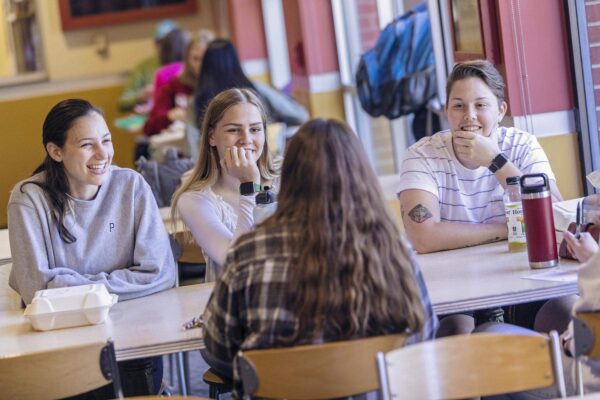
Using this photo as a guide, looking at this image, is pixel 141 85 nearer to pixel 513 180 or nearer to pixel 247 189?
pixel 247 189

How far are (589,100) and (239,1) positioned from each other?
679 cm

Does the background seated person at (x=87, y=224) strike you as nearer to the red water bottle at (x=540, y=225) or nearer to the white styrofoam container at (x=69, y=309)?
the white styrofoam container at (x=69, y=309)

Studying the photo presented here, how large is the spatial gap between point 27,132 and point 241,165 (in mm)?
5350

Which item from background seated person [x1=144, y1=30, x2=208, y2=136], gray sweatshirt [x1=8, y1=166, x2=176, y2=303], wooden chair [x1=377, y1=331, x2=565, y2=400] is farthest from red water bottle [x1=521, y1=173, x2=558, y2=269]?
background seated person [x1=144, y1=30, x2=208, y2=136]

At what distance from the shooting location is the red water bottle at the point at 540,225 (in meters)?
2.72

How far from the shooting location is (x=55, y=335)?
2.66m

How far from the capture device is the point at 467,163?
323cm

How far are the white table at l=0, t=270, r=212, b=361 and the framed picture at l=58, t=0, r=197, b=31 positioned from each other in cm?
938

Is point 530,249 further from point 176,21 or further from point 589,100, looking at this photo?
point 176,21

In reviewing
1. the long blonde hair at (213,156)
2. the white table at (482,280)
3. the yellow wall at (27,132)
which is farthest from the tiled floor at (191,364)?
the white table at (482,280)

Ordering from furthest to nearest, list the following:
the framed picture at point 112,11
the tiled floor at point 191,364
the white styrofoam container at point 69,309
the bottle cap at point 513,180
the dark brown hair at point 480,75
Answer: the framed picture at point 112,11
the tiled floor at point 191,364
the dark brown hair at point 480,75
the bottle cap at point 513,180
the white styrofoam container at point 69,309

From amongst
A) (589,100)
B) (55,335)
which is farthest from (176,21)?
(55,335)

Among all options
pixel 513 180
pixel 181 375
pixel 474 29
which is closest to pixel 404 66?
pixel 474 29

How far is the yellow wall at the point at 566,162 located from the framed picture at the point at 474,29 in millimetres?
364
